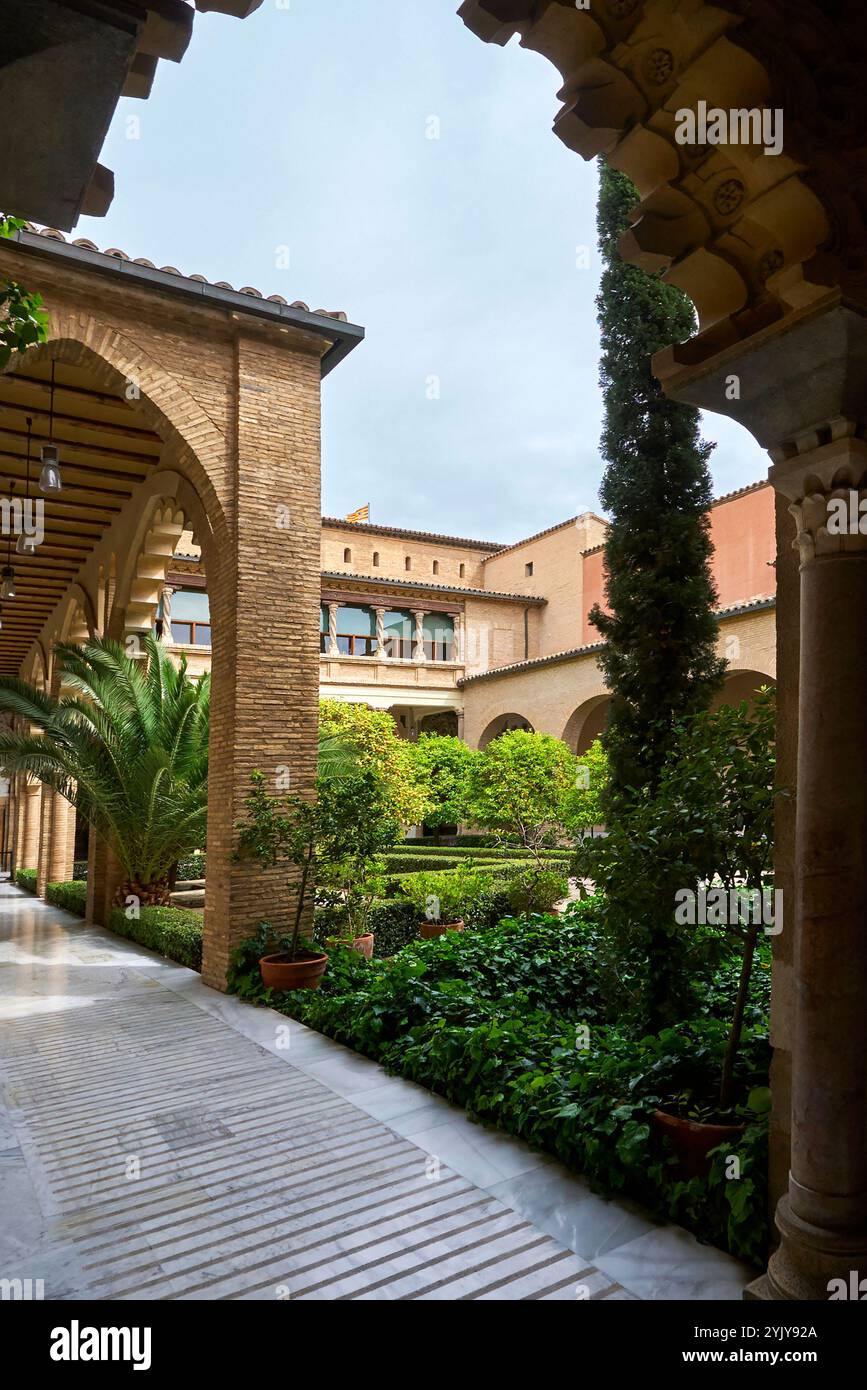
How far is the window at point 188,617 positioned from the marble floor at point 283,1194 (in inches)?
772

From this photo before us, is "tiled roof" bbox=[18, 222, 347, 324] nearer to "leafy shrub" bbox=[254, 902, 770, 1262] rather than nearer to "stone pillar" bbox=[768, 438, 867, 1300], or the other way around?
"leafy shrub" bbox=[254, 902, 770, 1262]

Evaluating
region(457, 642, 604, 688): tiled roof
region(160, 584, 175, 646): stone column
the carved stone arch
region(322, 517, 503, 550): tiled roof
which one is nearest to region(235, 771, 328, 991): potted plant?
the carved stone arch

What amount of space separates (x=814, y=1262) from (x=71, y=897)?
14.2 meters

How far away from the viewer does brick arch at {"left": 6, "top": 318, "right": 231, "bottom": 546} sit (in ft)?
24.4

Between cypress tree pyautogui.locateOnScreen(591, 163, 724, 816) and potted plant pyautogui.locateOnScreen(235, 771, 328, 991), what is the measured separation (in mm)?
2771

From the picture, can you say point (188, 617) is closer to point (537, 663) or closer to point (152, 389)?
point (537, 663)

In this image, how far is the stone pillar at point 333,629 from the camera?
27.0m

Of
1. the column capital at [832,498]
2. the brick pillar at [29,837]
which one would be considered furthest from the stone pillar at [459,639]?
the column capital at [832,498]

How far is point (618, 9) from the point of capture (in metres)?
2.68

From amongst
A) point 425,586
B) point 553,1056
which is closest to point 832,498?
point 553,1056

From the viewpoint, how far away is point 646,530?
267 inches

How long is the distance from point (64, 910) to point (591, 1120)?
1329cm

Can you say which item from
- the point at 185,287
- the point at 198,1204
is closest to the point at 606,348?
the point at 185,287
